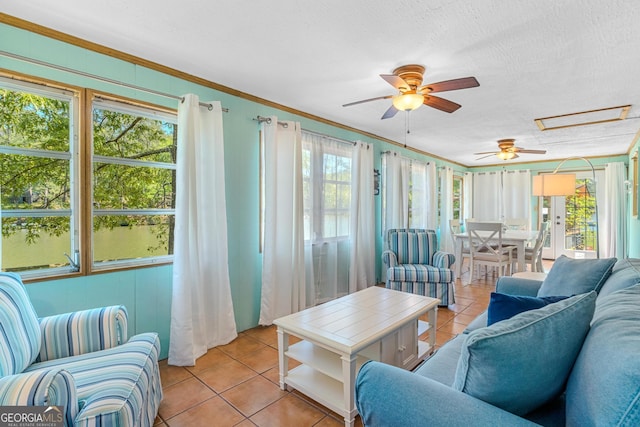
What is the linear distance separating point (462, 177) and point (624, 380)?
7.31m

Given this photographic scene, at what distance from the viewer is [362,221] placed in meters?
4.15

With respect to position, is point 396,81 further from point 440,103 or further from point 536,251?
point 536,251

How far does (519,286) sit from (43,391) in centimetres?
268

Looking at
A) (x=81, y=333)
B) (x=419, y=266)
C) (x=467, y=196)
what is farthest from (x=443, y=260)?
(x=467, y=196)

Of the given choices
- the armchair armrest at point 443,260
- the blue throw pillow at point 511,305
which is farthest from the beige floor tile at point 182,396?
the armchair armrest at point 443,260

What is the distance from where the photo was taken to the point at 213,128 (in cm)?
257

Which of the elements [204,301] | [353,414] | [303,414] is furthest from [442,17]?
[204,301]

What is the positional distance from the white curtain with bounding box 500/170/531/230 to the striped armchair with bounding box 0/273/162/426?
7.53 metres

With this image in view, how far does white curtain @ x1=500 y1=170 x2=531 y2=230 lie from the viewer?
6824 mm

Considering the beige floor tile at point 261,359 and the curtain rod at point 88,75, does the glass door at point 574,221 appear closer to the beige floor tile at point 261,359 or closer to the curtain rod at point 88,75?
the beige floor tile at point 261,359

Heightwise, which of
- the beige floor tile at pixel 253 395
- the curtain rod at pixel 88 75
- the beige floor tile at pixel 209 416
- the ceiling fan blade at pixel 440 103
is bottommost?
the beige floor tile at pixel 209 416

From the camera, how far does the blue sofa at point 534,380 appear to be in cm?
75

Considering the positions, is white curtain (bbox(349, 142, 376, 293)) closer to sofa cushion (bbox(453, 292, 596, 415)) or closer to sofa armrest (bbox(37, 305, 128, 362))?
sofa armrest (bbox(37, 305, 128, 362))

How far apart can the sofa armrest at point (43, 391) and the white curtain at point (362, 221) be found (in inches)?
122
